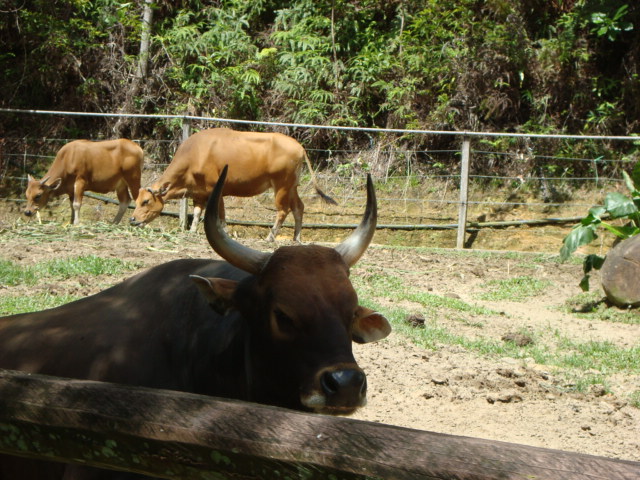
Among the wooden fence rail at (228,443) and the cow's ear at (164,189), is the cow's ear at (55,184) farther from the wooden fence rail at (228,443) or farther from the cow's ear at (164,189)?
the wooden fence rail at (228,443)

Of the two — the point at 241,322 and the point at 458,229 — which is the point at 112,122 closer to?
the point at 458,229

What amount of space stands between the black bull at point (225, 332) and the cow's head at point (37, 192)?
11.5 metres

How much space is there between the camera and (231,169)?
14008 mm

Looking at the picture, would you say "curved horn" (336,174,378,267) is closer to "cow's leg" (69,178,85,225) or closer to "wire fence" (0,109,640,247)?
"wire fence" (0,109,640,247)

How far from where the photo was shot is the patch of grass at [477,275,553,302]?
29.8ft

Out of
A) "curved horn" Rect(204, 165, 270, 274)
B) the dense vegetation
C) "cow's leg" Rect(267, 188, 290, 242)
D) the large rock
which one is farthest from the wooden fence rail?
the dense vegetation

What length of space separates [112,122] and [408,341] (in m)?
13.7

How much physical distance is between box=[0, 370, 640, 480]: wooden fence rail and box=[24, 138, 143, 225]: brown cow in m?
12.9

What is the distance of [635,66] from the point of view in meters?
16.1

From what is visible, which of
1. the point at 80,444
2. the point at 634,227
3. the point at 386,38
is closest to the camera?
the point at 80,444

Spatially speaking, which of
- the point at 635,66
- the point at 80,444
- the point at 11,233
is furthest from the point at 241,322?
the point at 635,66

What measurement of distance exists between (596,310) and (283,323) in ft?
20.9

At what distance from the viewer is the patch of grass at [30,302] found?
21.5ft

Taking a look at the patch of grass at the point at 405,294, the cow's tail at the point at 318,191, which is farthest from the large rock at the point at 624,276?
the cow's tail at the point at 318,191
